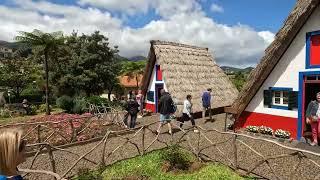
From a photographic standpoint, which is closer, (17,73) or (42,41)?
(42,41)

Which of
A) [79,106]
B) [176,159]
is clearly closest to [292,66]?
[176,159]

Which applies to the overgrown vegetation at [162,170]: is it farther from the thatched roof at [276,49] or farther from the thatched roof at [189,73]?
the thatched roof at [189,73]

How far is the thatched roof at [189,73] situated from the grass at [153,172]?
8240mm

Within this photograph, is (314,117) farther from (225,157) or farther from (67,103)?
(67,103)

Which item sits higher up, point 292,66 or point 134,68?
point 134,68

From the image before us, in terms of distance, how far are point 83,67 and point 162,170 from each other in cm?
2256

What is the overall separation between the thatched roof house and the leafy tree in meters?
34.5

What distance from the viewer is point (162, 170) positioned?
8.46 metres

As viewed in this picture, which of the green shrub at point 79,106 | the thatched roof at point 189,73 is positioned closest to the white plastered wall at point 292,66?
the thatched roof at point 189,73

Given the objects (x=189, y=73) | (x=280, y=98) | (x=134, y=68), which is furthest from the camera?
(x=134, y=68)

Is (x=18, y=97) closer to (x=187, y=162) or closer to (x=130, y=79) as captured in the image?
(x=130, y=79)

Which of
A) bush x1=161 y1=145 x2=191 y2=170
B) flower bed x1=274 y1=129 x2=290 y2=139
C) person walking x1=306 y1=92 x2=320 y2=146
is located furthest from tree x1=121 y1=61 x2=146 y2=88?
bush x1=161 y1=145 x2=191 y2=170

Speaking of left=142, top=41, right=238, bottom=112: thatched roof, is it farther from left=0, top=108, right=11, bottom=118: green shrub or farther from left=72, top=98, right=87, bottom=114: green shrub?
left=0, top=108, right=11, bottom=118: green shrub

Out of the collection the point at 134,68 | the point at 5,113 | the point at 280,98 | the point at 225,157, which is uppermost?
the point at 134,68
